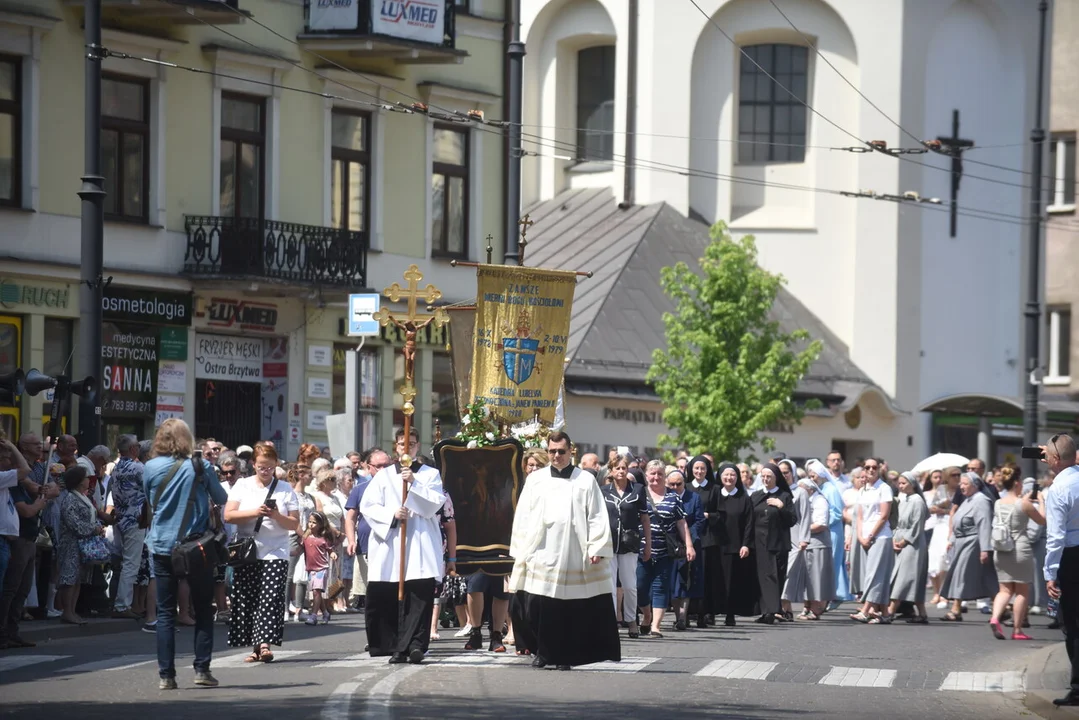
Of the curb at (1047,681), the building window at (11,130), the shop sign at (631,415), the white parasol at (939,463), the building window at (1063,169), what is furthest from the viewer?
the building window at (1063,169)

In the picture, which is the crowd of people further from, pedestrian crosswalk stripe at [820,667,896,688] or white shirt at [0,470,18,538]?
pedestrian crosswalk stripe at [820,667,896,688]

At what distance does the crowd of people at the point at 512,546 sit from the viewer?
16094mm

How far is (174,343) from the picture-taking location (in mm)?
29453

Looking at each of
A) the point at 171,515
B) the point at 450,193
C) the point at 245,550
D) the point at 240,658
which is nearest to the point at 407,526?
the point at 245,550

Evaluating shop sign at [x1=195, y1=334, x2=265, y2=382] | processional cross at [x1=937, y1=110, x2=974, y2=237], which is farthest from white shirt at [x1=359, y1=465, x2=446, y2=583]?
processional cross at [x1=937, y1=110, x2=974, y2=237]

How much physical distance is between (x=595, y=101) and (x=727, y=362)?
11.1 metres

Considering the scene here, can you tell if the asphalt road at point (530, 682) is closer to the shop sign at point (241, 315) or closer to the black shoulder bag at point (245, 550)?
the black shoulder bag at point (245, 550)

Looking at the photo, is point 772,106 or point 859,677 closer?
point 859,677

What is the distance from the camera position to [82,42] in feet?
92.0

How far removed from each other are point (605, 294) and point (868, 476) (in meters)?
18.5

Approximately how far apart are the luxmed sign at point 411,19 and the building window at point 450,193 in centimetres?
246

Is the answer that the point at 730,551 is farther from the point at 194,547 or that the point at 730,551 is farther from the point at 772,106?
the point at 772,106

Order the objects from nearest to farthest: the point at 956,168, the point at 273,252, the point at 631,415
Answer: the point at 273,252, the point at 631,415, the point at 956,168

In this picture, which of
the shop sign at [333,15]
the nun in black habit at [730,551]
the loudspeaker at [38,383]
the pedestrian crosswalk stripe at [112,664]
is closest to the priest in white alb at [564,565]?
the pedestrian crosswalk stripe at [112,664]
